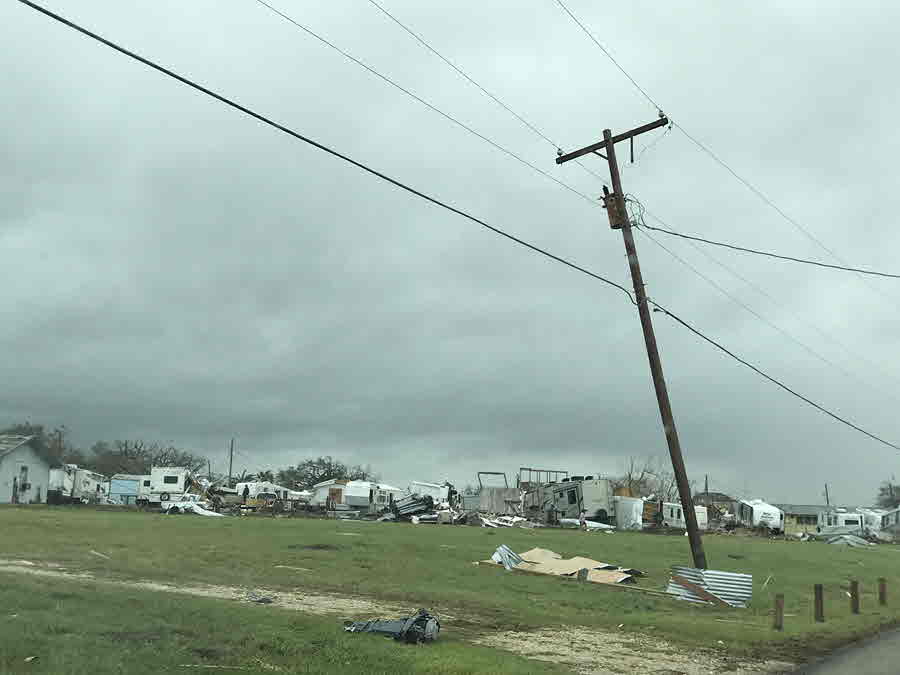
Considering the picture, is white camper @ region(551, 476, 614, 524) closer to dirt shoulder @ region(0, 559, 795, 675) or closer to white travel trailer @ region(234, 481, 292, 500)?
white travel trailer @ region(234, 481, 292, 500)

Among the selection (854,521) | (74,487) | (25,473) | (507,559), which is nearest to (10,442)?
(25,473)

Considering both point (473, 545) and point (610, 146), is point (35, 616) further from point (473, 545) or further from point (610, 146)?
point (473, 545)

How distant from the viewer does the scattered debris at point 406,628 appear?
44.0 feet

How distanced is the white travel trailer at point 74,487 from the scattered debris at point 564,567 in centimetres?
6342

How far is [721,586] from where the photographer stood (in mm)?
22578

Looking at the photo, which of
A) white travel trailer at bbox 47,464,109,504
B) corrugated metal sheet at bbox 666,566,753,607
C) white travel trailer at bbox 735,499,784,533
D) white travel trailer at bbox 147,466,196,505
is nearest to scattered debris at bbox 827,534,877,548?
white travel trailer at bbox 735,499,784,533

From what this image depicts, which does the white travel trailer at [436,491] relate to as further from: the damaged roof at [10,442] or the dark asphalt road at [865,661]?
the dark asphalt road at [865,661]

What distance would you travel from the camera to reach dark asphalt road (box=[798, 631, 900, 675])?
13766 millimetres

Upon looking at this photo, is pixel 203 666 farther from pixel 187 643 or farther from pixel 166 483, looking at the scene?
pixel 166 483

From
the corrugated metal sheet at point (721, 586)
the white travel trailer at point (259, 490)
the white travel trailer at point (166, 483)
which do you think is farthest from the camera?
the white travel trailer at point (259, 490)

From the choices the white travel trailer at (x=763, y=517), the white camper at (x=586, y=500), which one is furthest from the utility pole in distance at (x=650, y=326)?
the white travel trailer at (x=763, y=517)

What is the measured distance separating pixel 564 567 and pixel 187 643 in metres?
16.9

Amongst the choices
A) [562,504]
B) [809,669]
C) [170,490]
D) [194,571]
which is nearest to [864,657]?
[809,669]

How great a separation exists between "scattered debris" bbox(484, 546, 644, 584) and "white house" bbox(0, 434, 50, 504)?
61744mm
